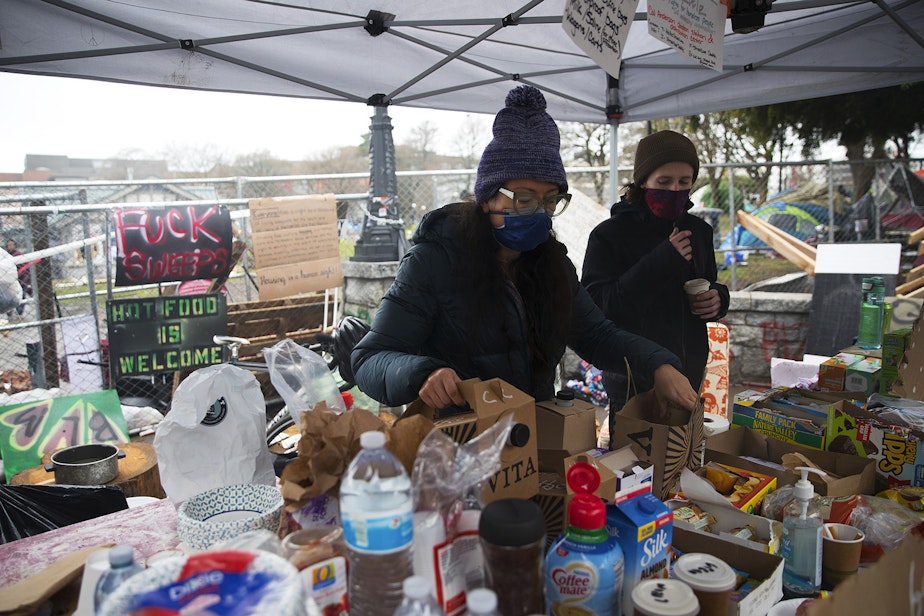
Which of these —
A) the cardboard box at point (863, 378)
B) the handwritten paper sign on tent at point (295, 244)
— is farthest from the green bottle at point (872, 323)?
the handwritten paper sign on tent at point (295, 244)

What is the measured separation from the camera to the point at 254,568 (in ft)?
2.52

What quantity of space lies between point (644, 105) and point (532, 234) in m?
2.94

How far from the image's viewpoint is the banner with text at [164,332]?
179 inches

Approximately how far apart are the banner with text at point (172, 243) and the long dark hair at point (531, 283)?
376 centimetres

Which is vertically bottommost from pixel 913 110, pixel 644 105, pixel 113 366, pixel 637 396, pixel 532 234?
pixel 113 366

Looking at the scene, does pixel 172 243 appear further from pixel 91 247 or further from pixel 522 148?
pixel 522 148

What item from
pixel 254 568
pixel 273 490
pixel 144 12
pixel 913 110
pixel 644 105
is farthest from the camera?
pixel 913 110

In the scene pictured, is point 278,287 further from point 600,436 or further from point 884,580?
point 884,580

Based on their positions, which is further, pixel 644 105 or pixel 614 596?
pixel 644 105

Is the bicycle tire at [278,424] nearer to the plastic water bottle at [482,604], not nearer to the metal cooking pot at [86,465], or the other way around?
the metal cooking pot at [86,465]

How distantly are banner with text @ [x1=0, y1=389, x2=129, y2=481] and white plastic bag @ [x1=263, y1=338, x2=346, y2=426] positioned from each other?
2.18 metres

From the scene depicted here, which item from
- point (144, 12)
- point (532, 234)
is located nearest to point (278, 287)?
point (144, 12)

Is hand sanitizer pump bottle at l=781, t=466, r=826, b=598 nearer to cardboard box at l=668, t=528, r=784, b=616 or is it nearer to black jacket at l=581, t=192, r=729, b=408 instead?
cardboard box at l=668, t=528, r=784, b=616

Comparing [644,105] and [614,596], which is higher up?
[644,105]
